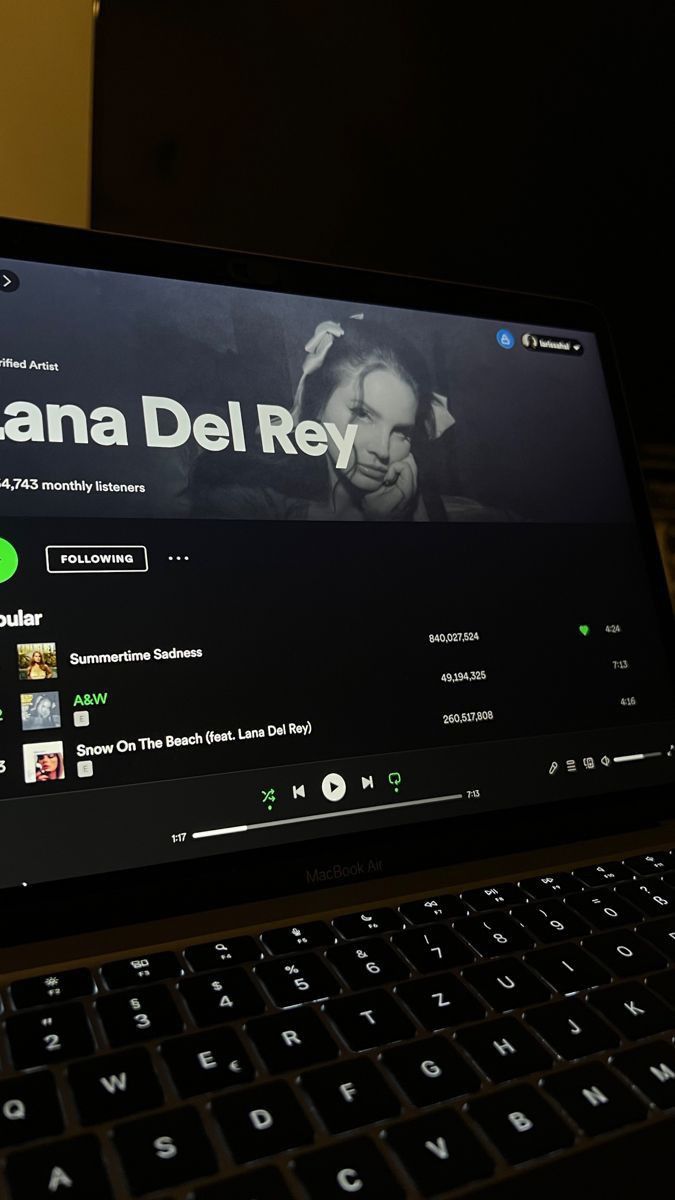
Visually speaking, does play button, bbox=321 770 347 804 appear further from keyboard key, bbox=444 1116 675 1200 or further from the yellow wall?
the yellow wall

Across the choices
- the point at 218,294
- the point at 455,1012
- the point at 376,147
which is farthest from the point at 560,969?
the point at 376,147

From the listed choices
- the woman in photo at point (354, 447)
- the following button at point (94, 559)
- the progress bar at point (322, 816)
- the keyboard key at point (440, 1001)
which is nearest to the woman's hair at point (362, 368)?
the woman in photo at point (354, 447)

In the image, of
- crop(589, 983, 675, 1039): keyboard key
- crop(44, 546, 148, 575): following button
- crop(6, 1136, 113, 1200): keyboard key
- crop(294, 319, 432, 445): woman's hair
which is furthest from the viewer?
crop(294, 319, 432, 445): woman's hair

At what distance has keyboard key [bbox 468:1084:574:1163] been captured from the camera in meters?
0.28

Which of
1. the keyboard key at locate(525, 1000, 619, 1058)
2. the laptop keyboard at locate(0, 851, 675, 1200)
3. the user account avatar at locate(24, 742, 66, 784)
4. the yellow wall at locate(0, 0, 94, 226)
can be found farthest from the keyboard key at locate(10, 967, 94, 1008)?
the yellow wall at locate(0, 0, 94, 226)

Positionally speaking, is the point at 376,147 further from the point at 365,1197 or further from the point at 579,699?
the point at 365,1197

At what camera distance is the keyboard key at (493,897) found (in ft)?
1.49

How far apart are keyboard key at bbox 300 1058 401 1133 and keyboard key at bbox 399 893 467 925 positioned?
0.12 m

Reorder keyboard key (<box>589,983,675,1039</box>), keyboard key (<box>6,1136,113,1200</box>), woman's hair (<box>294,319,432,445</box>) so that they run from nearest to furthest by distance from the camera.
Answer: keyboard key (<box>6,1136,113,1200</box>), keyboard key (<box>589,983,675,1039</box>), woman's hair (<box>294,319,432,445</box>)

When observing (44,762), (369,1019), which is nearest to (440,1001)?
(369,1019)

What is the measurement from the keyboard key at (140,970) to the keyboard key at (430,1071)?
0.37ft

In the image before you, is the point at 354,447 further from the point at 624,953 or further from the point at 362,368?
the point at 624,953

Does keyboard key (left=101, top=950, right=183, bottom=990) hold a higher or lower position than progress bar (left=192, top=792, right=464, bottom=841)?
lower

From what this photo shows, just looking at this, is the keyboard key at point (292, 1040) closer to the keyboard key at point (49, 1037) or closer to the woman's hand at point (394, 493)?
the keyboard key at point (49, 1037)
